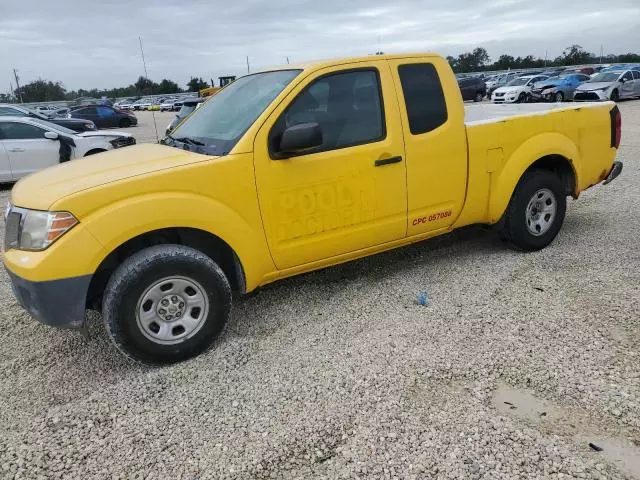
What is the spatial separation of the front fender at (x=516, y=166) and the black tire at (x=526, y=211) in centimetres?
14

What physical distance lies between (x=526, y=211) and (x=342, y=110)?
2142mm

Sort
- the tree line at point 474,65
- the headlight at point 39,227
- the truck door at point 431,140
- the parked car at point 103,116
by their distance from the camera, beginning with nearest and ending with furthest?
the headlight at point 39,227 → the truck door at point 431,140 → the parked car at point 103,116 → the tree line at point 474,65

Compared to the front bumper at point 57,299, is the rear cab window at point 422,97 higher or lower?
higher

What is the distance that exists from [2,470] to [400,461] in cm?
194

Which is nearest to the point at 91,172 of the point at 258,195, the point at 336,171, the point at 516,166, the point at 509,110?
the point at 258,195

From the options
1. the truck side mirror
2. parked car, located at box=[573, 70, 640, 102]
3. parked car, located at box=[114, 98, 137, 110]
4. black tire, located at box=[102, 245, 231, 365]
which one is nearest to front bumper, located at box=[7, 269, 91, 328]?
black tire, located at box=[102, 245, 231, 365]

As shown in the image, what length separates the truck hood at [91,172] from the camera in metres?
3.20

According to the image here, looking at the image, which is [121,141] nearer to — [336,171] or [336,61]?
[336,61]

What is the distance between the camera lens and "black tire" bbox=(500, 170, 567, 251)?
487 cm

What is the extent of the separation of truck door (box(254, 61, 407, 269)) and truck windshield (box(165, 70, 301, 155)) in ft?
0.63

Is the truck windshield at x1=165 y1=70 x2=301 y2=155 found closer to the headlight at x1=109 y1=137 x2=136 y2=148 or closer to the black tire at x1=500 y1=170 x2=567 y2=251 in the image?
the black tire at x1=500 y1=170 x2=567 y2=251

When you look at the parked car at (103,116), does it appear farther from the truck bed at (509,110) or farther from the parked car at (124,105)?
the truck bed at (509,110)

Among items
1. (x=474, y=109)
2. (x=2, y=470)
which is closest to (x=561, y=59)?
(x=474, y=109)

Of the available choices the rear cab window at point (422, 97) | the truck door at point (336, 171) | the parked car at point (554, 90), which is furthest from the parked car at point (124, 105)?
the truck door at point (336, 171)
